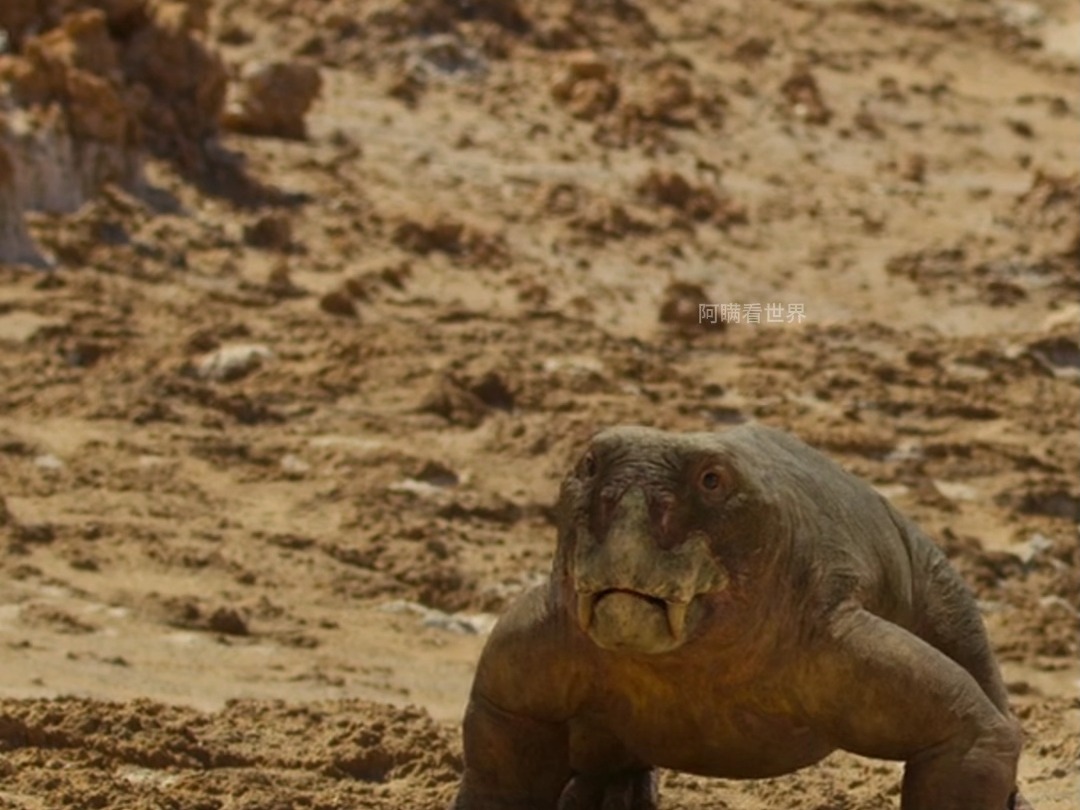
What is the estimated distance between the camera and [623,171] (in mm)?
17375

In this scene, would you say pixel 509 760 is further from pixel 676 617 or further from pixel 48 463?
pixel 48 463

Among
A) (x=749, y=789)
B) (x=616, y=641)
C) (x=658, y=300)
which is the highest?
(x=616, y=641)

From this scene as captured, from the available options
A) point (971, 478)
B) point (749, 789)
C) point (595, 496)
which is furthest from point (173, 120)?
point (595, 496)

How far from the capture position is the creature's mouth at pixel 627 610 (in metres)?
4.02

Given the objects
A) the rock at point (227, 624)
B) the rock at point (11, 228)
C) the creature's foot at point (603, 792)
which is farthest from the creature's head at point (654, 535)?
the rock at point (11, 228)

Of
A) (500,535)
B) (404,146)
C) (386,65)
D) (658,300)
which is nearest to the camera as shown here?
(500,535)

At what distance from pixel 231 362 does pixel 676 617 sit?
7.80 m

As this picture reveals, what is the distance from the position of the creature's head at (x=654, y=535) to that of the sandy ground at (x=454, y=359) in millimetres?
1531

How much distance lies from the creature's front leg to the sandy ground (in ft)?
2.59

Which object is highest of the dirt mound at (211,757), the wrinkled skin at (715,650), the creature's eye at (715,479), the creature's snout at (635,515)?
the creature's eye at (715,479)

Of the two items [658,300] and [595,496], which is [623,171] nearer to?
[658,300]

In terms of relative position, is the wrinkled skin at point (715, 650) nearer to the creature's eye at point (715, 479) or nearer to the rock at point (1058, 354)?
the creature's eye at point (715, 479)

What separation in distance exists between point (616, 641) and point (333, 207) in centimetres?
1158

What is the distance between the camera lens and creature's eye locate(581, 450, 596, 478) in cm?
421
